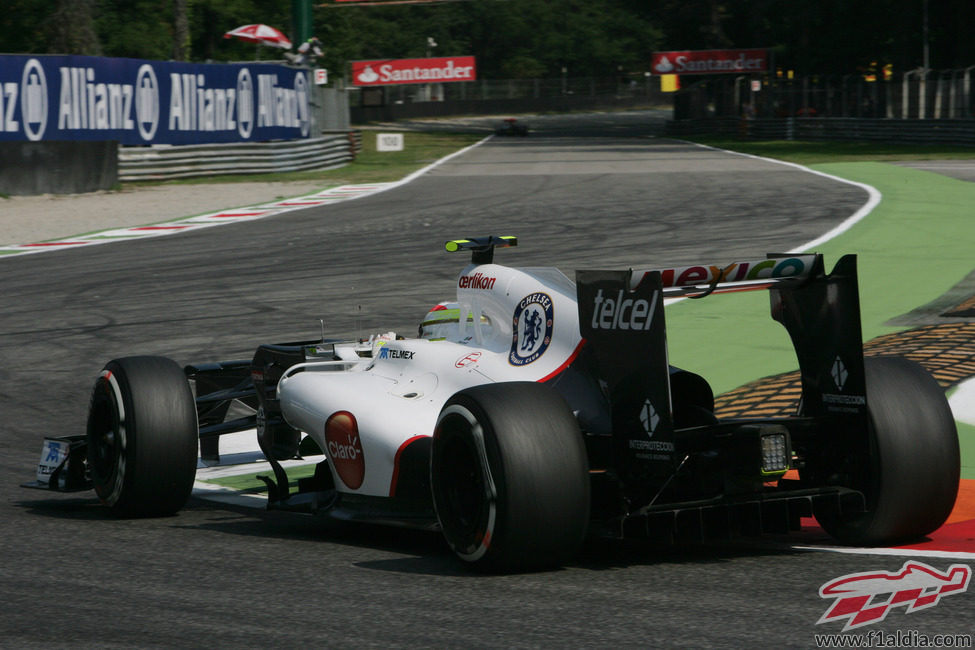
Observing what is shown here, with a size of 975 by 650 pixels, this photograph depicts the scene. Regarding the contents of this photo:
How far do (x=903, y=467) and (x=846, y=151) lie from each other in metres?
37.2

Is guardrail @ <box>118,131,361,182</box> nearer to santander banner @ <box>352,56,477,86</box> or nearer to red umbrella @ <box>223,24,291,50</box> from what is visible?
red umbrella @ <box>223,24,291,50</box>

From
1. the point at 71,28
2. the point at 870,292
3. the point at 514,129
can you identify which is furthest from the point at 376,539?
the point at 514,129

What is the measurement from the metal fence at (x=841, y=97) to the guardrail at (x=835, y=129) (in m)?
0.55

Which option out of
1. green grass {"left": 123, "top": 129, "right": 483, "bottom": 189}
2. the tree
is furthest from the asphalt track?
the tree

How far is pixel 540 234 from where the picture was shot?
66.4 feet

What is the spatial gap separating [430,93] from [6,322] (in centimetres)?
8550

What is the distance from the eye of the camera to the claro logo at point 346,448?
6.19 meters

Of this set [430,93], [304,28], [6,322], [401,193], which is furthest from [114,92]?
[430,93]

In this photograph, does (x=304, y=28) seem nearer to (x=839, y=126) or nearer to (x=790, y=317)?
(x=839, y=126)

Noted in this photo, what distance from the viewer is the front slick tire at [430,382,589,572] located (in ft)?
16.6

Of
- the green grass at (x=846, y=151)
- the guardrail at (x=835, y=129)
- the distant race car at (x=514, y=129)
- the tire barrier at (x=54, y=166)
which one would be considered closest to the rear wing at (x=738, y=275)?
the tire barrier at (x=54, y=166)

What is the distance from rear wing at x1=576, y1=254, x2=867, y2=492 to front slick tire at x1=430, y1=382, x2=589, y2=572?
28 centimetres

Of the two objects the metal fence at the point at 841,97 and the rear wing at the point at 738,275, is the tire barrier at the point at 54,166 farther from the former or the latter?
the metal fence at the point at 841,97

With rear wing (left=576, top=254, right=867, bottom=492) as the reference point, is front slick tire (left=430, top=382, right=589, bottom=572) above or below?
below
